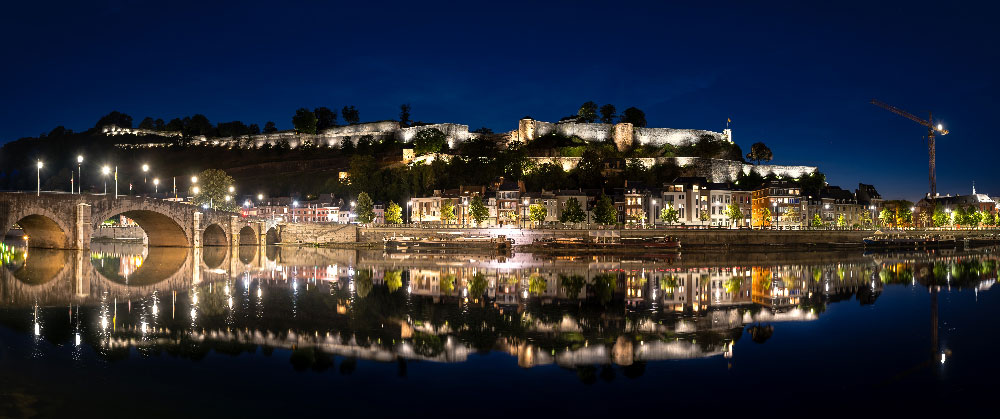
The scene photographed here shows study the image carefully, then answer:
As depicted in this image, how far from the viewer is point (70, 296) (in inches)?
758

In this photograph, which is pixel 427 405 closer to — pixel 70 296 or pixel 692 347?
pixel 692 347

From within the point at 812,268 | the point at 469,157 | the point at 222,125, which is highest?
the point at 222,125

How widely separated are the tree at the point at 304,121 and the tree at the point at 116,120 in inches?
1540

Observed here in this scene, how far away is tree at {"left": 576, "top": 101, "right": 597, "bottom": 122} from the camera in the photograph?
99.7 metres

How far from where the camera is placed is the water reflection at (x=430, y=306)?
12.4 meters

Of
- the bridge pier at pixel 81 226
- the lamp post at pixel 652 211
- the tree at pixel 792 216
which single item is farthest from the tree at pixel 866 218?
the bridge pier at pixel 81 226

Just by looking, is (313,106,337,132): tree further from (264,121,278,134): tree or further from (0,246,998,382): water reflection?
(0,246,998,382): water reflection

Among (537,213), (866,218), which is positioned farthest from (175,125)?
(866,218)

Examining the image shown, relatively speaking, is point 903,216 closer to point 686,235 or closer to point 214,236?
point 686,235

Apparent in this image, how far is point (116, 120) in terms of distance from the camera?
12438 cm

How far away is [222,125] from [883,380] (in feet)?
405

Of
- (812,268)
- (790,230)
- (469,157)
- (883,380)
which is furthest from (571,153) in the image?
(883,380)

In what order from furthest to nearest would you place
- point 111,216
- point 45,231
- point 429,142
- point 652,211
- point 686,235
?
point 429,142
point 652,211
point 686,235
point 45,231
point 111,216

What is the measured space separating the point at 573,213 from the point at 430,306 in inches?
1691
